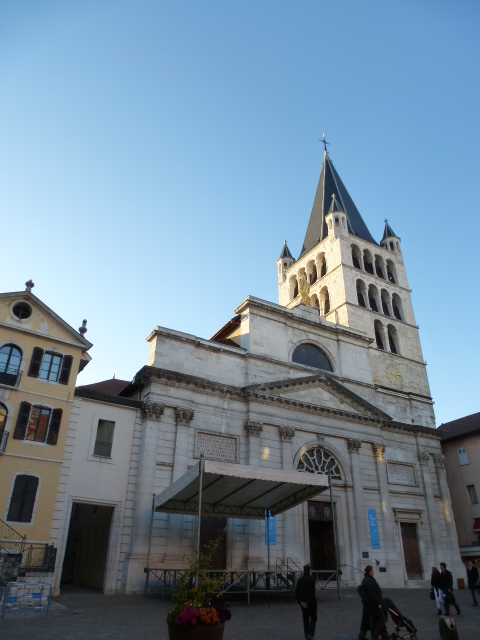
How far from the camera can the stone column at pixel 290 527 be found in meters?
23.2

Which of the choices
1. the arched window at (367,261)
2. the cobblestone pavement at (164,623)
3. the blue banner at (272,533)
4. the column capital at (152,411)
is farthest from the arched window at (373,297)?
→ the cobblestone pavement at (164,623)

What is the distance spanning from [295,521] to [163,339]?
1162cm

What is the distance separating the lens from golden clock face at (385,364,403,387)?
35412 millimetres

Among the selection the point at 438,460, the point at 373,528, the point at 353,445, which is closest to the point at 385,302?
the point at 438,460

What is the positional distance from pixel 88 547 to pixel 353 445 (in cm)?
1628

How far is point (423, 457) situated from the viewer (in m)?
31.4

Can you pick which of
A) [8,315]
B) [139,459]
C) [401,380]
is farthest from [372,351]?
[8,315]

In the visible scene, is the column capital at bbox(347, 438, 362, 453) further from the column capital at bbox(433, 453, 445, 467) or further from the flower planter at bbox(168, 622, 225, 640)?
the flower planter at bbox(168, 622, 225, 640)

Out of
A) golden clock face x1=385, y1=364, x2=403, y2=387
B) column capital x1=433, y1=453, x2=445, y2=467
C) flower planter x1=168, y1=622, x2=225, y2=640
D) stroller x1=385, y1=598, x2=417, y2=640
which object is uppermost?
golden clock face x1=385, y1=364, x2=403, y2=387

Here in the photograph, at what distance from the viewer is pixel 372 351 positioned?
118 ft

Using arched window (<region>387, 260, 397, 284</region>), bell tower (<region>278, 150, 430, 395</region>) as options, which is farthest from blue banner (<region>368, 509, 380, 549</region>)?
arched window (<region>387, 260, 397, 284</region>)

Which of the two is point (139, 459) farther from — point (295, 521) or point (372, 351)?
point (372, 351)

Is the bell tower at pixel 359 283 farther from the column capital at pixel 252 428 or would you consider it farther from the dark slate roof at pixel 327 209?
the column capital at pixel 252 428

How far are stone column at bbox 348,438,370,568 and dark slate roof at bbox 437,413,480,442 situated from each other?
8741 mm
